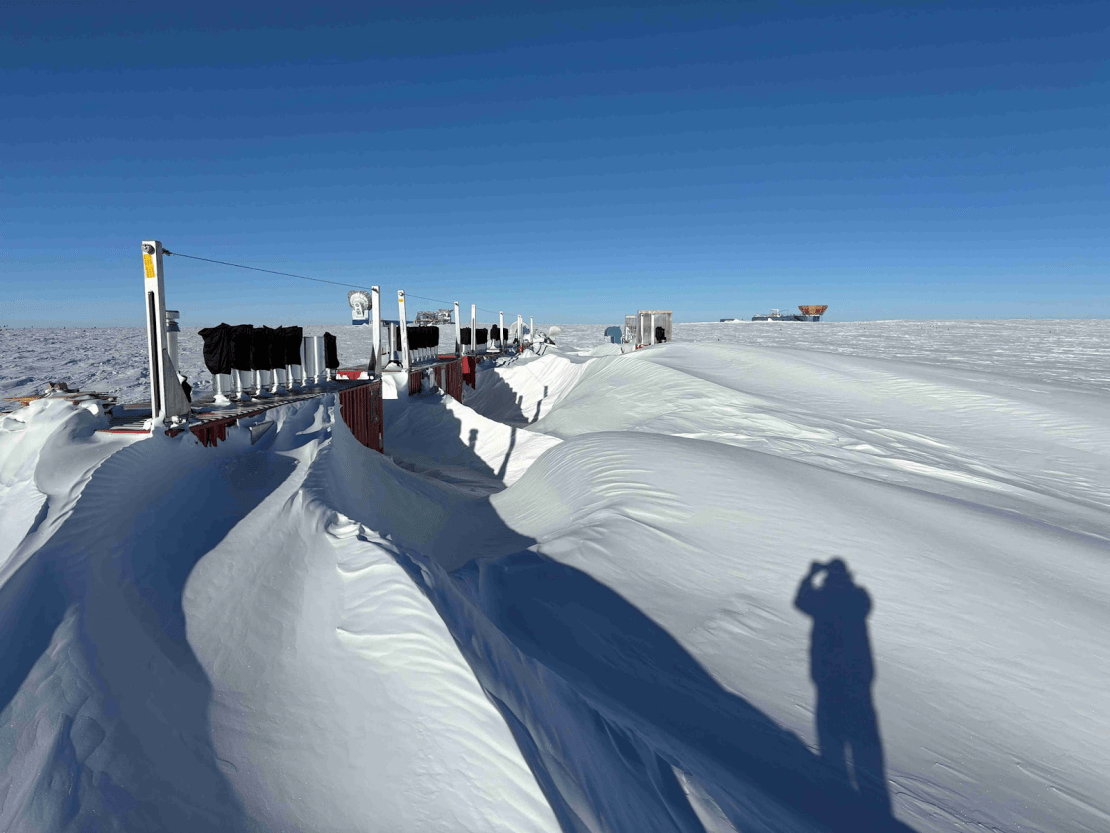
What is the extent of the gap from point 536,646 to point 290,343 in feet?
30.0

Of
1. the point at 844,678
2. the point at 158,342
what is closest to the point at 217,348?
the point at 158,342

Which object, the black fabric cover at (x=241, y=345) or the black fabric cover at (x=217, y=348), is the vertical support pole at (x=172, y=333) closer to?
the black fabric cover at (x=217, y=348)

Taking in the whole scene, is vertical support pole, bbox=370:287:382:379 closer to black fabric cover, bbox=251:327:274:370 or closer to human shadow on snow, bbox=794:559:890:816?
black fabric cover, bbox=251:327:274:370

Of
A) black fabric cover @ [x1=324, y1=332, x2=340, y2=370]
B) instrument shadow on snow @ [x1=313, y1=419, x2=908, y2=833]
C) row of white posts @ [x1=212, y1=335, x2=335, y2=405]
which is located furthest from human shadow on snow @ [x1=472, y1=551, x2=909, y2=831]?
black fabric cover @ [x1=324, y1=332, x2=340, y2=370]

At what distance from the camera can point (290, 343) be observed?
10.8 m

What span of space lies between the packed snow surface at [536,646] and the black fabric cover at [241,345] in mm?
2773

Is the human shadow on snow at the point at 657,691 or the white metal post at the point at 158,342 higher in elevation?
the white metal post at the point at 158,342

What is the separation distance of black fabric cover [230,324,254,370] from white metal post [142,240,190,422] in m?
3.32

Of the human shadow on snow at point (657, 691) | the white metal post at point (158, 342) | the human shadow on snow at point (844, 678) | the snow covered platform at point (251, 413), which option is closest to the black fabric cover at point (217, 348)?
the snow covered platform at point (251, 413)

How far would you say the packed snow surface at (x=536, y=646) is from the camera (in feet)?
6.72

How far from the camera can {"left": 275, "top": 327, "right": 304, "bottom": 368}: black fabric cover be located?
10363 mm

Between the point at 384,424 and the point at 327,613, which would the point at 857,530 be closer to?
the point at 327,613

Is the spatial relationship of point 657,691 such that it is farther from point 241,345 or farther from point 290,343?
point 290,343

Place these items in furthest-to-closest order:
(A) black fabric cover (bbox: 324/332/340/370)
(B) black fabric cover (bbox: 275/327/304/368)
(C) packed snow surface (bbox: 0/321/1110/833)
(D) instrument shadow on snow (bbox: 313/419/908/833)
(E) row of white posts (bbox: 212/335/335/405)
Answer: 1. (A) black fabric cover (bbox: 324/332/340/370)
2. (B) black fabric cover (bbox: 275/327/304/368)
3. (E) row of white posts (bbox: 212/335/335/405)
4. (D) instrument shadow on snow (bbox: 313/419/908/833)
5. (C) packed snow surface (bbox: 0/321/1110/833)
